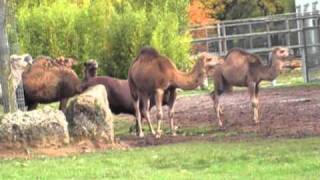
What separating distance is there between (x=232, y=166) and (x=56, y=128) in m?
3.74

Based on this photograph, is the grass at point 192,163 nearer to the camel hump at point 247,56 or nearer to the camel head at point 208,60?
the camel head at point 208,60

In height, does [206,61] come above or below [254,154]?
above

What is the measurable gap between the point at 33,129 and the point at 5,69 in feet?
7.07

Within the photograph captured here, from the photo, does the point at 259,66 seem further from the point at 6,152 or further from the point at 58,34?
the point at 58,34

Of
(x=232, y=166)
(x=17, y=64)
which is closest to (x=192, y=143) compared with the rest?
(x=232, y=166)

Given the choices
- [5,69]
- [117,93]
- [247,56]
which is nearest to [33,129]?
[5,69]

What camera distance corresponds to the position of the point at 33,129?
13.9 m

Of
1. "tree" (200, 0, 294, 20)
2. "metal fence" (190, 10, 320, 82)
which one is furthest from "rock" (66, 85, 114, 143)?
"tree" (200, 0, 294, 20)

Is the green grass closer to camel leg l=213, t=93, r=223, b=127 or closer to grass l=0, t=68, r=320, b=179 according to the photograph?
grass l=0, t=68, r=320, b=179

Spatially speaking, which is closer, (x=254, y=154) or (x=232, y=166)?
(x=232, y=166)

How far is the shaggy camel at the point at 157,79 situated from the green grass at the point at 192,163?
2465 millimetres

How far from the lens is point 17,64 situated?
18.7 m

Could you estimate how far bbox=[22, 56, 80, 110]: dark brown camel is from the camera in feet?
61.5

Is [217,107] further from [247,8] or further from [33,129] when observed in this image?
[247,8]
